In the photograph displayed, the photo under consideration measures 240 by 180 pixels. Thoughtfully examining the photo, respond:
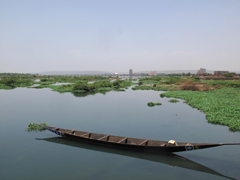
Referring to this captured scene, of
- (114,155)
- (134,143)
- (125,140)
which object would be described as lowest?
(114,155)

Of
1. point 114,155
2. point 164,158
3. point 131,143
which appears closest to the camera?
point 164,158

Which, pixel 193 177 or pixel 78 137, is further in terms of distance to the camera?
pixel 78 137

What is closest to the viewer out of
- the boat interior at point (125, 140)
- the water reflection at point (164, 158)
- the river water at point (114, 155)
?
the river water at point (114, 155)

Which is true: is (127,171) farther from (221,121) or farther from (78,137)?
(221,121)

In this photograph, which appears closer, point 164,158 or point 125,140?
point 164,158

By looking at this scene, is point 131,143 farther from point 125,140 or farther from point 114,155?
point 114,155

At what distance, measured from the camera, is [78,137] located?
1124cm

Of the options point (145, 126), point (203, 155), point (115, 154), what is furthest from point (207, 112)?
point (115, 154)

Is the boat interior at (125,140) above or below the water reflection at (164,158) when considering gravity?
above

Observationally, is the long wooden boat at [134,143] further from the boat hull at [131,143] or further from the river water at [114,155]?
the river water at [114,155]

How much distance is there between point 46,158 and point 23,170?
1.34 meters

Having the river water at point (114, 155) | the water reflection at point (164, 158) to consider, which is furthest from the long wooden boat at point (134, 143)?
the river water at point (114, 155)

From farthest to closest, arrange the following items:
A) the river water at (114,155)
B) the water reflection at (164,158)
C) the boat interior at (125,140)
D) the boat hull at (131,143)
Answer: the boat interior at (125,140), the boat hull at (131,143), the water reflection at (164,158), the river water at (114,155)

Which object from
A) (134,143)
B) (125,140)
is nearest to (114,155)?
(125,140)
